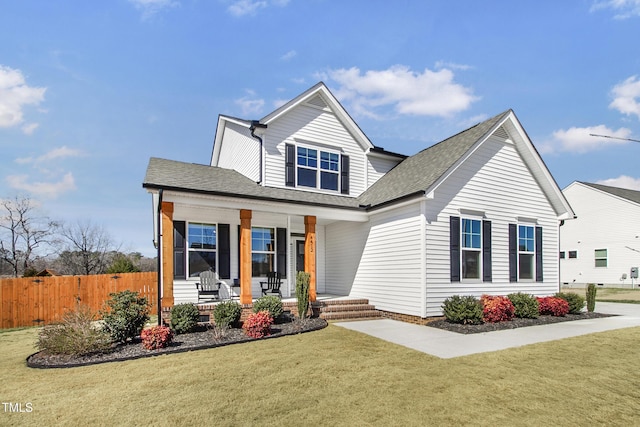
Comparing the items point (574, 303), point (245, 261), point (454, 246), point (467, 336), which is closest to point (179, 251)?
point (245, 261)

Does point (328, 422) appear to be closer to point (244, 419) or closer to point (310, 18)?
point (244, 419)

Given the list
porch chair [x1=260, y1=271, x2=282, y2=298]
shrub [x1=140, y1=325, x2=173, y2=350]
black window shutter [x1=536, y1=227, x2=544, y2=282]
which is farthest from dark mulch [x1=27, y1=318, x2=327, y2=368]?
black window shutter [x1=536, y1=227, x2=544, y2=282]

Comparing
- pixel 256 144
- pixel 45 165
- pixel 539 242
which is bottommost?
pixel 539 242

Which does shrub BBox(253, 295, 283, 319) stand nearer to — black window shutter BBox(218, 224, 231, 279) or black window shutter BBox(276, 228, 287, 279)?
black window shutter BBox(218, 224, 231, 279)

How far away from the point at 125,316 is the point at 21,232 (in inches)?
1116

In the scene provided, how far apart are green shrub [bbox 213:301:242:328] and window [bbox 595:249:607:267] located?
2870cm

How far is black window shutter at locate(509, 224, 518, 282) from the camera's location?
1173 cm

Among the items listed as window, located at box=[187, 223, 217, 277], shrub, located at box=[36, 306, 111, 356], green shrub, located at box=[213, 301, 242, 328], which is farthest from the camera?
window, located at box=[187, 223, 217, 277]

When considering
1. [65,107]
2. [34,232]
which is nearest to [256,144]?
[65,107]

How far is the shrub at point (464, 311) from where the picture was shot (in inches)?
371

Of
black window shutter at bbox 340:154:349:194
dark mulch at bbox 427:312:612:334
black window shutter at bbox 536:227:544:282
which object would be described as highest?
black window shutter at bbox 340:154:349:194

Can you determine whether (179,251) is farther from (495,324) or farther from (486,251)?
(486,251)

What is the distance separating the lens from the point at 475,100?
16.7 m

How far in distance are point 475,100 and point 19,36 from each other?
1729 centimetres
